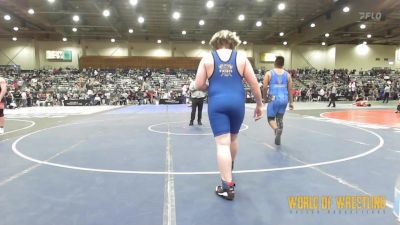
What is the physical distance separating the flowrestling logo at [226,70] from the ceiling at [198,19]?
2202 centimetres

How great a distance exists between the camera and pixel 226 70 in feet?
11.0

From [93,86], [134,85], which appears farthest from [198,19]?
[93,86]

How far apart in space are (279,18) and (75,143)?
2617 cm

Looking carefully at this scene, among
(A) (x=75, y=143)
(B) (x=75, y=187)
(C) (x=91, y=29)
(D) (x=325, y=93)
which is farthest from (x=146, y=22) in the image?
(B) (x=75, y=187)

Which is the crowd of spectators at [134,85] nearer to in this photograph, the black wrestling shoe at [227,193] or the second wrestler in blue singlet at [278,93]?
the second wrestler in blue singlet at [278,93]

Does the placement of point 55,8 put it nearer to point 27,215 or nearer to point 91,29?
point 91,29

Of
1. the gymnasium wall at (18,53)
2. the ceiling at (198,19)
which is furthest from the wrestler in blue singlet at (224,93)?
the gymnasium wall at (18,53)

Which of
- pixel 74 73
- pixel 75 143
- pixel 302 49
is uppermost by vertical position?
pixel 302 49

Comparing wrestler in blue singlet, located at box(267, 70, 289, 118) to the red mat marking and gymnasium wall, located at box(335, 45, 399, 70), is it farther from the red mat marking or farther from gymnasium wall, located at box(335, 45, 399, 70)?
gymnasium wall, located at box(335, 45, 399, 70)

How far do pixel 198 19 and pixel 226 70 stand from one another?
2750 cm

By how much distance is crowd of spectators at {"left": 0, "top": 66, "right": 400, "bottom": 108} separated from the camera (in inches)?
995

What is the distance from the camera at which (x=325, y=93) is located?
28.7 metres

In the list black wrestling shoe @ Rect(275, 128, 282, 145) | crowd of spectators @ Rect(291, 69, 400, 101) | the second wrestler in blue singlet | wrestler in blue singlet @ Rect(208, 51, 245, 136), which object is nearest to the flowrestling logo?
wrestler in blue singlet @ Rect(208, 51, 245, 136)

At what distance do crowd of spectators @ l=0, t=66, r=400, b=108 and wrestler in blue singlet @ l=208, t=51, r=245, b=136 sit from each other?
17855 millimetres
